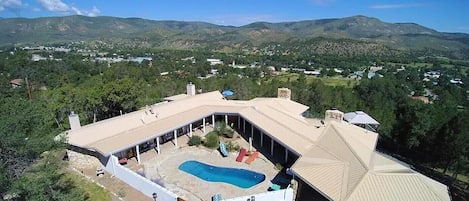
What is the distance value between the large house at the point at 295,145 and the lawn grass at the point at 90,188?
58.2 inches

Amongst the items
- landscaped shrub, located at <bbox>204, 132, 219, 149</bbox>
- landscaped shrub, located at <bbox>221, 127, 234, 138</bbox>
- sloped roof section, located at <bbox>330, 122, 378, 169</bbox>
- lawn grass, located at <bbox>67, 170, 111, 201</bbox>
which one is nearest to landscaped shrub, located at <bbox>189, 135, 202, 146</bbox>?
landscaped shrub, located at <bbox>204, 132, 219, 149</bbox>

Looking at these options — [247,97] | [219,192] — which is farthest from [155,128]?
[247,97]

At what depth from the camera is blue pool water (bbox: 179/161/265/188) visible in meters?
19.0

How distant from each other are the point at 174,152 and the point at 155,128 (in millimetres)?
2492

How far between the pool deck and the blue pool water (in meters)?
0.44

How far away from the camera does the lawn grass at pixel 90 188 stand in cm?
1511

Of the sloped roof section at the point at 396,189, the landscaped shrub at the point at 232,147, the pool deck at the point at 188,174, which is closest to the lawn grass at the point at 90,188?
the pool deck at the point at 188,174

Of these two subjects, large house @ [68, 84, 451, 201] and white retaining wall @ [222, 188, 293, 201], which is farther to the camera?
white retaining wall @ [222, 188, 293, 201]

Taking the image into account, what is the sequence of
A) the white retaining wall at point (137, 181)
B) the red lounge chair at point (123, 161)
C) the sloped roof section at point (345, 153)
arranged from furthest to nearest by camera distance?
the red lounge chair at point (123, 161) → the white retaining wall at point (137, 181) → the sloped roof section at point (345, 153)

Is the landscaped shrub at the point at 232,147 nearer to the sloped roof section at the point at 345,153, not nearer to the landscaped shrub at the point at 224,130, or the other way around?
the landscaped shrub at the point at 224,130

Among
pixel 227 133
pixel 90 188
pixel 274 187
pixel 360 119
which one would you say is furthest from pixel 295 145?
pixel 90 188

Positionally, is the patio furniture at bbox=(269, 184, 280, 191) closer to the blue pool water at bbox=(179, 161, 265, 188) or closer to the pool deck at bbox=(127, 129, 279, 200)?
the pool deck at bbox=(127, 129, 279, 200)

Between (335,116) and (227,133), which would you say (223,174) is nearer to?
(227,133)

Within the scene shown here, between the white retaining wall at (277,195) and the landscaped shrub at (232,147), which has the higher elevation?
the white retaining wall at (277,195)
